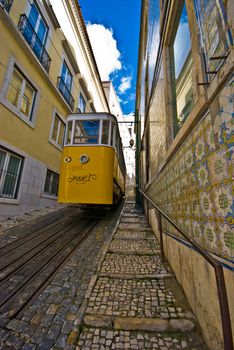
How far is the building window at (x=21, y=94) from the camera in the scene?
5254 mm

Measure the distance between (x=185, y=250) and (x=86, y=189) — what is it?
2.98m

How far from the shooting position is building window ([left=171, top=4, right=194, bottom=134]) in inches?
84.5

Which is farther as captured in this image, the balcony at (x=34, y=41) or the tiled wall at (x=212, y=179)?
the balcony at (x=34, y=41)

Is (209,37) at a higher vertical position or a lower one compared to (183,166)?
higher

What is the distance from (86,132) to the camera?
4.73 meters

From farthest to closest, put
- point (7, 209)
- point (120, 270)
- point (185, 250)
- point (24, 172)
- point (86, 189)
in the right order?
1. point (24, 172)
2. point (7, 209)
3. point (86, 189)
4. point (120, 270)
5. point (185, 250)

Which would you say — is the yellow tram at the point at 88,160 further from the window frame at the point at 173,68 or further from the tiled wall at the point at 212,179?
the tiled wall at the point at 212,179

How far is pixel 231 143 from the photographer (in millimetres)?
986

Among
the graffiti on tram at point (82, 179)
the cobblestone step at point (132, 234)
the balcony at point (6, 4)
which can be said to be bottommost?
the cobblestone step at point (132, 234)

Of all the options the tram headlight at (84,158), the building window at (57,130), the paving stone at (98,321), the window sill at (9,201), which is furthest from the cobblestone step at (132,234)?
the building window at (57,130)

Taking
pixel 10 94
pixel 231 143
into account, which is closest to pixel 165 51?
pixel 231 143

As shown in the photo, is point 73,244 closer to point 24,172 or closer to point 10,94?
point 24,172

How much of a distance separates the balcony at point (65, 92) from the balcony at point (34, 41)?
1.09m

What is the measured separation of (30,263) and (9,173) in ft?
12.6
